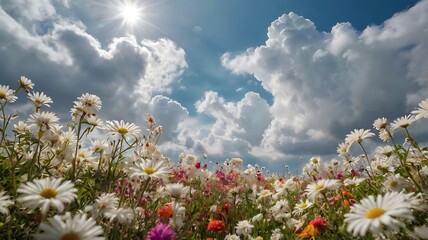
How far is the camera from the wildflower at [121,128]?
3217mm

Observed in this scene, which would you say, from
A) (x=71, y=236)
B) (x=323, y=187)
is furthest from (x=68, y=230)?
(x=323, y=187)

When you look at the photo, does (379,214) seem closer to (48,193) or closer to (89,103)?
(48,193)

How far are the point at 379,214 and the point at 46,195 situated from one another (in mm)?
1700

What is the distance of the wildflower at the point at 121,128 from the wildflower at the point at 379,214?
→ 2108 mm

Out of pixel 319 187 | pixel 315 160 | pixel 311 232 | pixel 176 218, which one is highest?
pixel 315 160

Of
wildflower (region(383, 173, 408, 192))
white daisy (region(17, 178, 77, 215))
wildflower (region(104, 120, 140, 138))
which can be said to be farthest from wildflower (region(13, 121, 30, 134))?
wildflower (region(383, 173, 408, 192))

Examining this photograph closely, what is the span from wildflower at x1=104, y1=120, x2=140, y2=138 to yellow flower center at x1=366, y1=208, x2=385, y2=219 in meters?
2.14

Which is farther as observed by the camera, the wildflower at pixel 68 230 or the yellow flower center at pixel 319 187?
the yellow flower center at pixel 319 187

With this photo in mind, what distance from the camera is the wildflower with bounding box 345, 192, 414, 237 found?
1615mm

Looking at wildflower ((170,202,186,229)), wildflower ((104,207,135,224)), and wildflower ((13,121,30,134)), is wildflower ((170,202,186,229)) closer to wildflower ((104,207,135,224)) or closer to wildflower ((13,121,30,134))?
wildflower ((104,207,135,224))

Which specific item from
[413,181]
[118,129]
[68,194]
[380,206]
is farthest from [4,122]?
[413,181]

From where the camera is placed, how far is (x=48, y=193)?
68.6 inches

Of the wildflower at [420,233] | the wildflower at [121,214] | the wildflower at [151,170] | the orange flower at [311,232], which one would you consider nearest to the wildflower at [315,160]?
the orange flower at [311,232]

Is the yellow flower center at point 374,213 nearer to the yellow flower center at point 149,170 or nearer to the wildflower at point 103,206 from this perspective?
the yellow flower center at point 149,170
